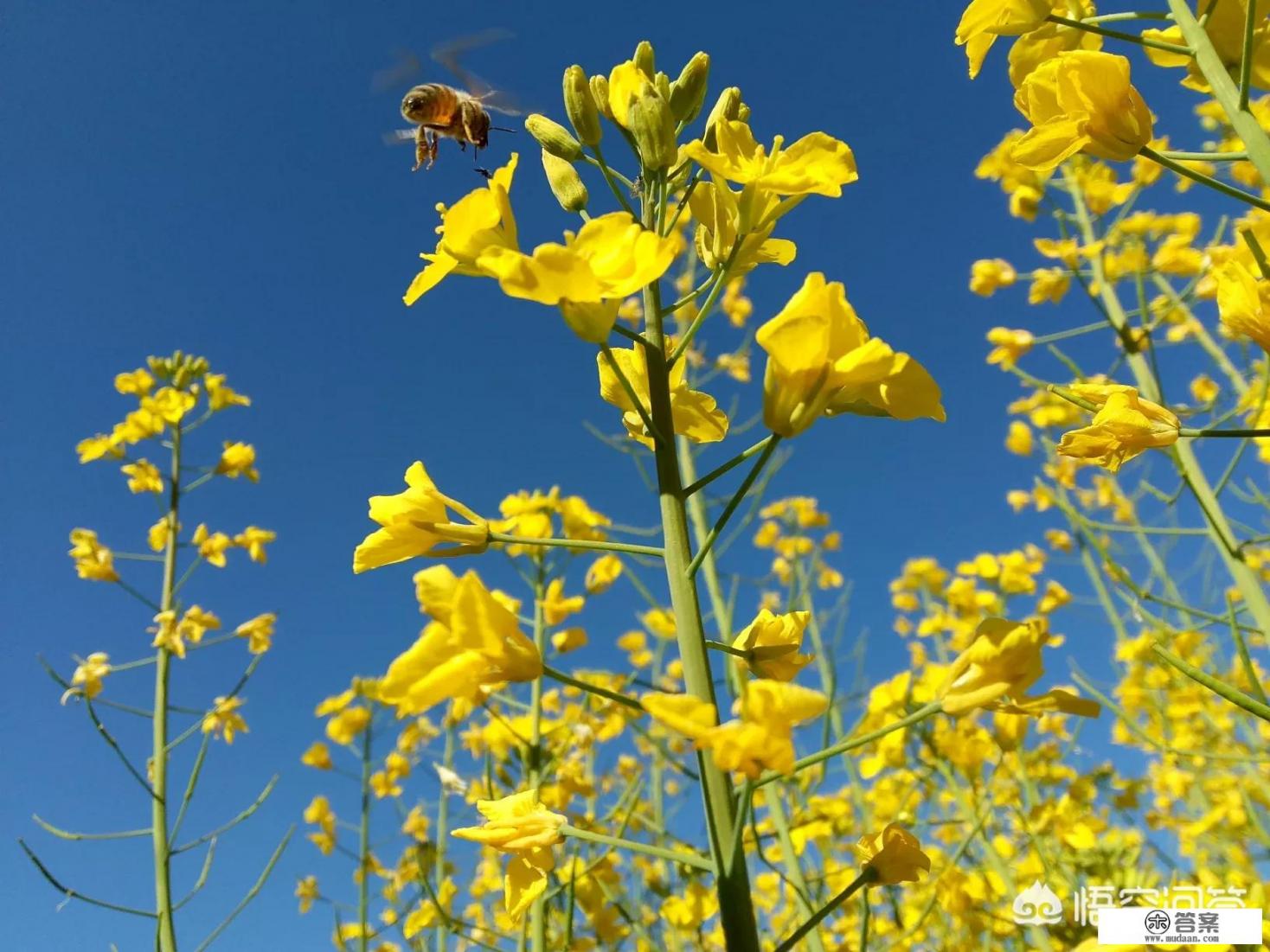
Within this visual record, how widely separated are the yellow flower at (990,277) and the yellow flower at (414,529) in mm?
3912

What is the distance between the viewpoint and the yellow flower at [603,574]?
386cm

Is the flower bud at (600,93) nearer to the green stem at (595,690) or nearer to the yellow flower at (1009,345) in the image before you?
the green stem at (595,690)

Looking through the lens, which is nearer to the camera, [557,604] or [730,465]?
[730,465]

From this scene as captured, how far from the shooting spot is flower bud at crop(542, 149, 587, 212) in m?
1.61

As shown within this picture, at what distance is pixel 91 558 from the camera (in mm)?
4723

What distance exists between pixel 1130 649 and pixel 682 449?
4.01 m

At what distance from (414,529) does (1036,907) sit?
3245 mm

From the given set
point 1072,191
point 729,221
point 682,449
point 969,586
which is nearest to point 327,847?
point 682,449

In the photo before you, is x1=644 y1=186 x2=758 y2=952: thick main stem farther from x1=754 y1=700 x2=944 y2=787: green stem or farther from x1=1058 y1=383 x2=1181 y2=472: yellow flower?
x1=1058 y1=383 x2=1181 y2=472: yellow flower

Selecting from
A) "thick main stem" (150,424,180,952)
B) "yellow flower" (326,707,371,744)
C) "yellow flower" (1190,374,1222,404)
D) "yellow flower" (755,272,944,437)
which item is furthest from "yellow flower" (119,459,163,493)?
"yellow flower" (1190,374,1222,404)

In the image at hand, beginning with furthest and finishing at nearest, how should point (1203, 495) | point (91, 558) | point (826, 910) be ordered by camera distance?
1. point (91, 558)
2. point (1203, 495)
3. point (826, 910)

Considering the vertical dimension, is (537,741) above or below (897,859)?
above

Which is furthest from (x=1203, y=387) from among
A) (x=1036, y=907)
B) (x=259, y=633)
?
(x=259, y=633)

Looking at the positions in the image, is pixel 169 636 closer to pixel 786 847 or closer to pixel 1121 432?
pixel 786 847
